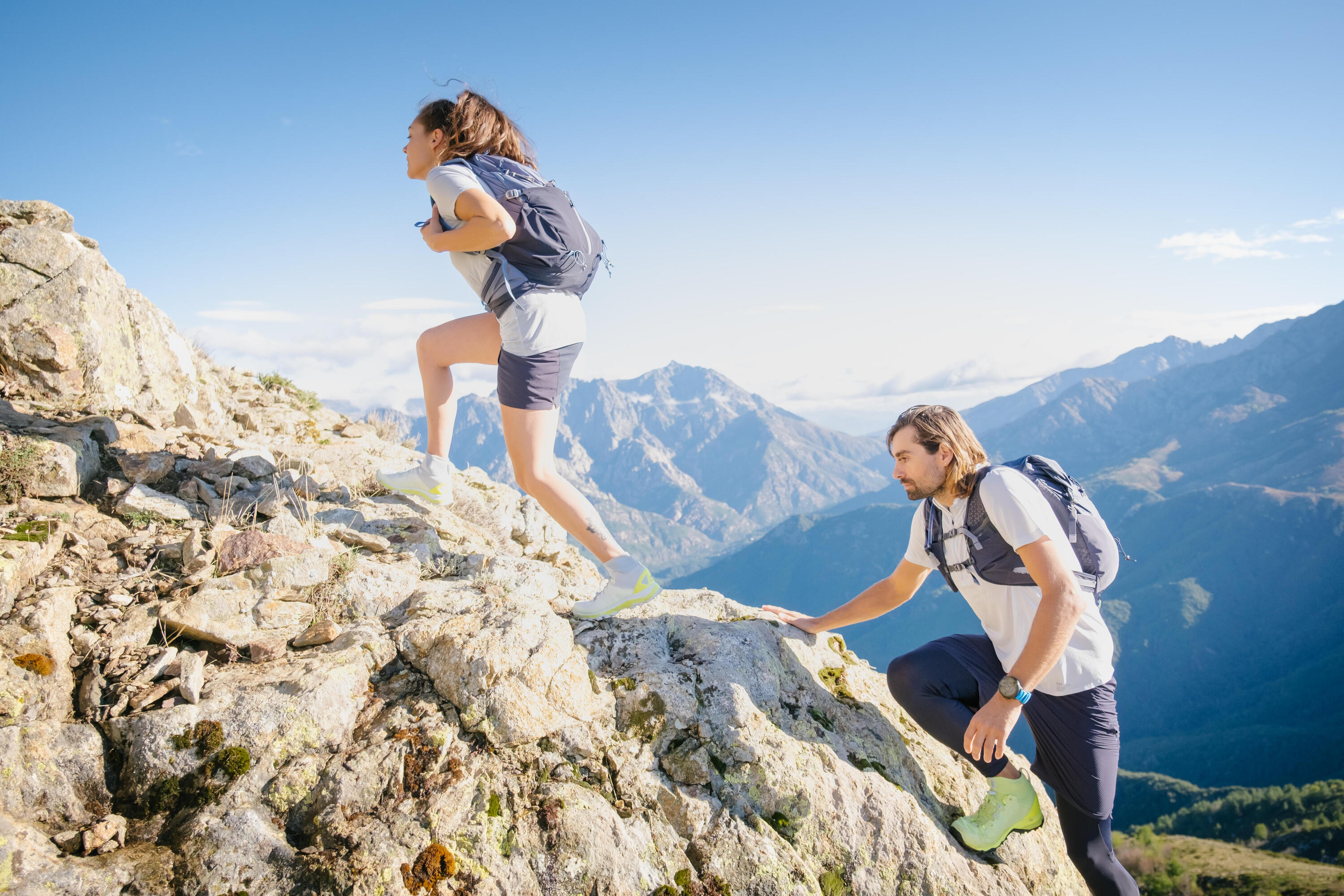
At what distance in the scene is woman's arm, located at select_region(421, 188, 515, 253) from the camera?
15.1ft

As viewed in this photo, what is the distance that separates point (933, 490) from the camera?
505cm

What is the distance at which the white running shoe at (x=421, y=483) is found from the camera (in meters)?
6.70

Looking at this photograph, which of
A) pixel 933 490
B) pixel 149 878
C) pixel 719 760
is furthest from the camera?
pixel 933 490

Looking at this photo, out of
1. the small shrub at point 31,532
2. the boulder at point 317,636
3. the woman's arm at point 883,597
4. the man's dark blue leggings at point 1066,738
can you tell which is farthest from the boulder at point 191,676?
the man's dark blue leggings at point 1066,738

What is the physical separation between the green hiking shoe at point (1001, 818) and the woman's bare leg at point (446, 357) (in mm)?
4991

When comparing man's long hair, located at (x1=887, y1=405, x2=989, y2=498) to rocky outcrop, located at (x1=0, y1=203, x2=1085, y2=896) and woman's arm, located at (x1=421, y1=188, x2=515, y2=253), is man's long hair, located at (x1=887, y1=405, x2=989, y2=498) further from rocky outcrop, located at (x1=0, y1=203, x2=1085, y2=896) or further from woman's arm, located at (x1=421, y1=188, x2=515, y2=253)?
woman's arm, located at (x1=421, y1=188, x2=515, y2=253)

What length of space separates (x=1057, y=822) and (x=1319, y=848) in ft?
491

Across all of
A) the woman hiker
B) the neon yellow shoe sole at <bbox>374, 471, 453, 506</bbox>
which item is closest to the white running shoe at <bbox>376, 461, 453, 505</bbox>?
the neon yellow shoe sole at <bbox>374, 471, 453, 506</bbox>

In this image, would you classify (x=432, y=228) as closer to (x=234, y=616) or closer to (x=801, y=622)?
(x=234, y=616)

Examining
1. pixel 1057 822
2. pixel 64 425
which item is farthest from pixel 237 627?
pixel 1057 822

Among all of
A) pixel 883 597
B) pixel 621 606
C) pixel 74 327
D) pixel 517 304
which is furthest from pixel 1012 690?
pixel 74 327

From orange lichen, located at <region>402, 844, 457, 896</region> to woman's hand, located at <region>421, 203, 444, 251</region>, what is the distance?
3.86 metres

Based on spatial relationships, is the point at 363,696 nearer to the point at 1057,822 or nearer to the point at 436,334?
the point at 436,334

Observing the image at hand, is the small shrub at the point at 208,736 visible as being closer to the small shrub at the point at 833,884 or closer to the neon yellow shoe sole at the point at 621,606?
the neon yellow shoe sole at the point at 621,606
